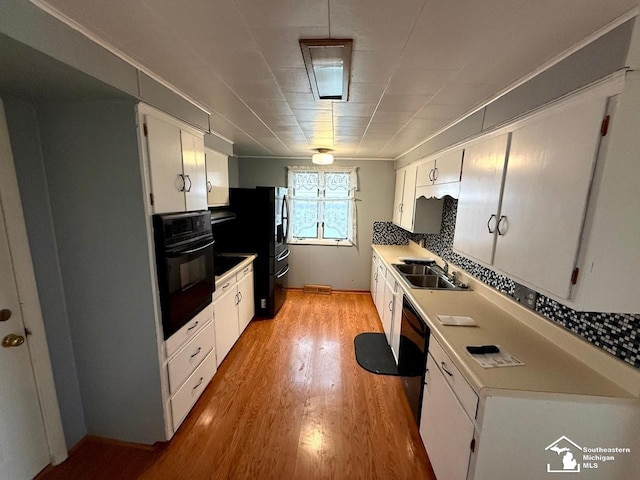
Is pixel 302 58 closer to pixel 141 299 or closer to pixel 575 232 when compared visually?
pixel 575 232

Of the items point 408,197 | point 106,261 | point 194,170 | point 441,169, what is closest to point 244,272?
point 194,170

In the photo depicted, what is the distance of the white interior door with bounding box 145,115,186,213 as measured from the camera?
1.49m

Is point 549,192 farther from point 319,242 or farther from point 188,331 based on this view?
point 319,242

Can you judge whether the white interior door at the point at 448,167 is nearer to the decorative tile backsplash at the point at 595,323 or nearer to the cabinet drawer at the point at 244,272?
the decorative tile backsplash at the point at 595,323

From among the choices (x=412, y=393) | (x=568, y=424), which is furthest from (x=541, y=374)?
(x=412, y=393)

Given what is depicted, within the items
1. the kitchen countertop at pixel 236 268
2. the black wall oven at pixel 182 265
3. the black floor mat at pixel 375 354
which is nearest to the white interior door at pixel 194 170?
the black wall oven at pixel 182 265

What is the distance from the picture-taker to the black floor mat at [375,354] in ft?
8.44

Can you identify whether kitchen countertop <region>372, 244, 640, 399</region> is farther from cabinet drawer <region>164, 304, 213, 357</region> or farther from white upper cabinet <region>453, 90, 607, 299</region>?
cabinet drawer <region>164, 304, 213, 357</region>

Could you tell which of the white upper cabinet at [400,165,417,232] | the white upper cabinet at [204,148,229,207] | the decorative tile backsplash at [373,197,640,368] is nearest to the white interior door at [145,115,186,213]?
the white upper cabinet at [204,148,229,207]

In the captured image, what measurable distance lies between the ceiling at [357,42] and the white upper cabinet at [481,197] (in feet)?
1.04

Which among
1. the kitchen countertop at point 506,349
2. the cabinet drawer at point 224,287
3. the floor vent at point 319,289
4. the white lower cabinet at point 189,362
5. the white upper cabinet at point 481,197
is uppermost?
the white upper cabinet at point 481,197

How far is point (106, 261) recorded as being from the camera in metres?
1.53

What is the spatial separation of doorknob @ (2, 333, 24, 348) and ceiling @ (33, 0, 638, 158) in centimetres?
153

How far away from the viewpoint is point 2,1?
79 centimetres
